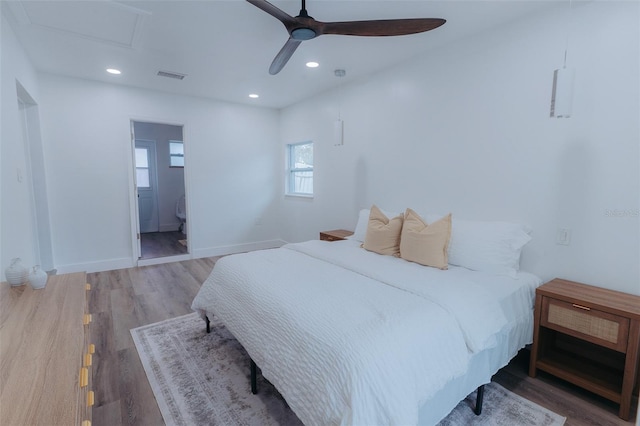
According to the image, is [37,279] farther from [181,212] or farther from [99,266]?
[181,212]

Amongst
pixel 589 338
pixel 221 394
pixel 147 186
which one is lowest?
pixel 221 394

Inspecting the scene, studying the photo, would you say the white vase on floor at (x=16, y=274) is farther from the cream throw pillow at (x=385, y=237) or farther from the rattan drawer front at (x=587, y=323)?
the rattan drawer front at (x=587, y=323)

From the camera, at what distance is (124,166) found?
430 cm

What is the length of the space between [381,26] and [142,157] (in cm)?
655

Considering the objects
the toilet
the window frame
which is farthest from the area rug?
the toilet

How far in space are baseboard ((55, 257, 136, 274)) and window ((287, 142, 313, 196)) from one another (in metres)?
2.74

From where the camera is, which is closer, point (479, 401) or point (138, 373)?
point (479, 401)

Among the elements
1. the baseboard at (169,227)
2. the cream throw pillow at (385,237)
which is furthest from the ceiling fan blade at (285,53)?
the baseboard at (169,227)

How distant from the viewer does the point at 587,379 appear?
1903 millimetres

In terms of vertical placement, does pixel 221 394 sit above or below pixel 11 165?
below

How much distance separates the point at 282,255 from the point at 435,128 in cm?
194

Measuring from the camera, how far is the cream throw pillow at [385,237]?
9.07 ft

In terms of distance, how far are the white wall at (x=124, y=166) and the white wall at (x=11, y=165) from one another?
4.16ft

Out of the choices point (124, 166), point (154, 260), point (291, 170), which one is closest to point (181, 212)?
point (154, 260)
